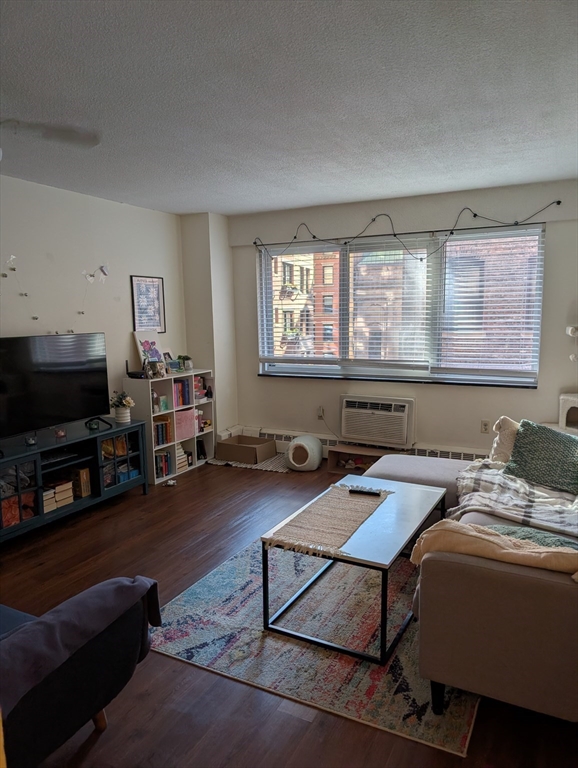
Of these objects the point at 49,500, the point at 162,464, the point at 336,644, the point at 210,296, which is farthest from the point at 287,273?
the point at 336,644

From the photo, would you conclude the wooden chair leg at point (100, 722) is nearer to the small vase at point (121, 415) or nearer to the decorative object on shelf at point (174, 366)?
the small vase at point (121, 415)

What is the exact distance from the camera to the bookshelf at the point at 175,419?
446cm

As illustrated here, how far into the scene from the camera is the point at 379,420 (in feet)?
15.6

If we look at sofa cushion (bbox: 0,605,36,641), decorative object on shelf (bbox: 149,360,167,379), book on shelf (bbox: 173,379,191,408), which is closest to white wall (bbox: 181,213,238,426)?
book on shelf (bbox: 173,379,191,408)

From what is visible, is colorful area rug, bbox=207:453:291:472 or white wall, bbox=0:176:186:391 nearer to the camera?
white wall, bbox=0:176:186:391

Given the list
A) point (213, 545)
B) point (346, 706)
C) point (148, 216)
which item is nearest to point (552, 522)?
point (346, 706)

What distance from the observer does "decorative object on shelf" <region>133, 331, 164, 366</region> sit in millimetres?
4680

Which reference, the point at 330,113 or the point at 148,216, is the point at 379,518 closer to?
the point at 330,113

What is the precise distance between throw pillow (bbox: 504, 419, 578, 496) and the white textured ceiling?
174 cm

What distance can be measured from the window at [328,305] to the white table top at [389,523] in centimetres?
224

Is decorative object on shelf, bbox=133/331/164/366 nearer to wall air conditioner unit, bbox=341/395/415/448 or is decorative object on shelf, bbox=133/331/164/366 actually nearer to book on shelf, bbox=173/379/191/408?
book on shelf, bbox=173/379/191/408

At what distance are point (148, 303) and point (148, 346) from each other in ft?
1.34

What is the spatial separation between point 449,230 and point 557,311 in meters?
1.11

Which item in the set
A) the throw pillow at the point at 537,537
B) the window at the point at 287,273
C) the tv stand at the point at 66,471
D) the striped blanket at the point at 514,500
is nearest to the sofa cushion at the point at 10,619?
the tv stand at the point at 66,471
